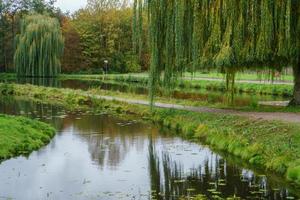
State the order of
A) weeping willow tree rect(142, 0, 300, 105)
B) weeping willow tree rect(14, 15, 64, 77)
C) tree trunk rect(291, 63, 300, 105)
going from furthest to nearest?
weeping willow tree rect(14, 15, 64, 77)
tree trunk rect(291, 63, 300, 105)
weeping willow tree rect(142, 0, 300, 105)

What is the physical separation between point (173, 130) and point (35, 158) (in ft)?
25.0

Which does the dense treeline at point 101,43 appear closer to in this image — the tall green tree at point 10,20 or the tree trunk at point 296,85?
the tall green tree at point 10,20

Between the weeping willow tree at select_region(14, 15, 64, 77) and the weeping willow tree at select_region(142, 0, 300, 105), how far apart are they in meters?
44.3


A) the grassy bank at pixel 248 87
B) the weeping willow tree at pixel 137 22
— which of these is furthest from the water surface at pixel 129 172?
the grassy bank at pixel 248 87

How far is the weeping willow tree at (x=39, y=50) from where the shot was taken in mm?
64438

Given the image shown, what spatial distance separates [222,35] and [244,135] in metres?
5.16

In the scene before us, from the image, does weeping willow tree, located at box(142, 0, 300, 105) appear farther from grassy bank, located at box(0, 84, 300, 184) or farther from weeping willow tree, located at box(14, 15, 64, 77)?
weeping willow tree, located at box(14, 15, 64, 77)

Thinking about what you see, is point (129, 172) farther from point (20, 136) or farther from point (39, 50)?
point (39, 50)

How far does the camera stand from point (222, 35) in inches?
827

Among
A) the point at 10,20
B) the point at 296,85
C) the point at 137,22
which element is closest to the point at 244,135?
the point at 296,85

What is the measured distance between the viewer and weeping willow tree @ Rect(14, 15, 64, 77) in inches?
2537

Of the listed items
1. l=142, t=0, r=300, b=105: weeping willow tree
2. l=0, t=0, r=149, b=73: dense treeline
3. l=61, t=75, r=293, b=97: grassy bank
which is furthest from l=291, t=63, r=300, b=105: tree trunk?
l=0, t=0, r=149, b=73: dense treeline

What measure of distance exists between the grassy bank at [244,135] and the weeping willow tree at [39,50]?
124 feet

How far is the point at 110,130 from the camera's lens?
23.2m
